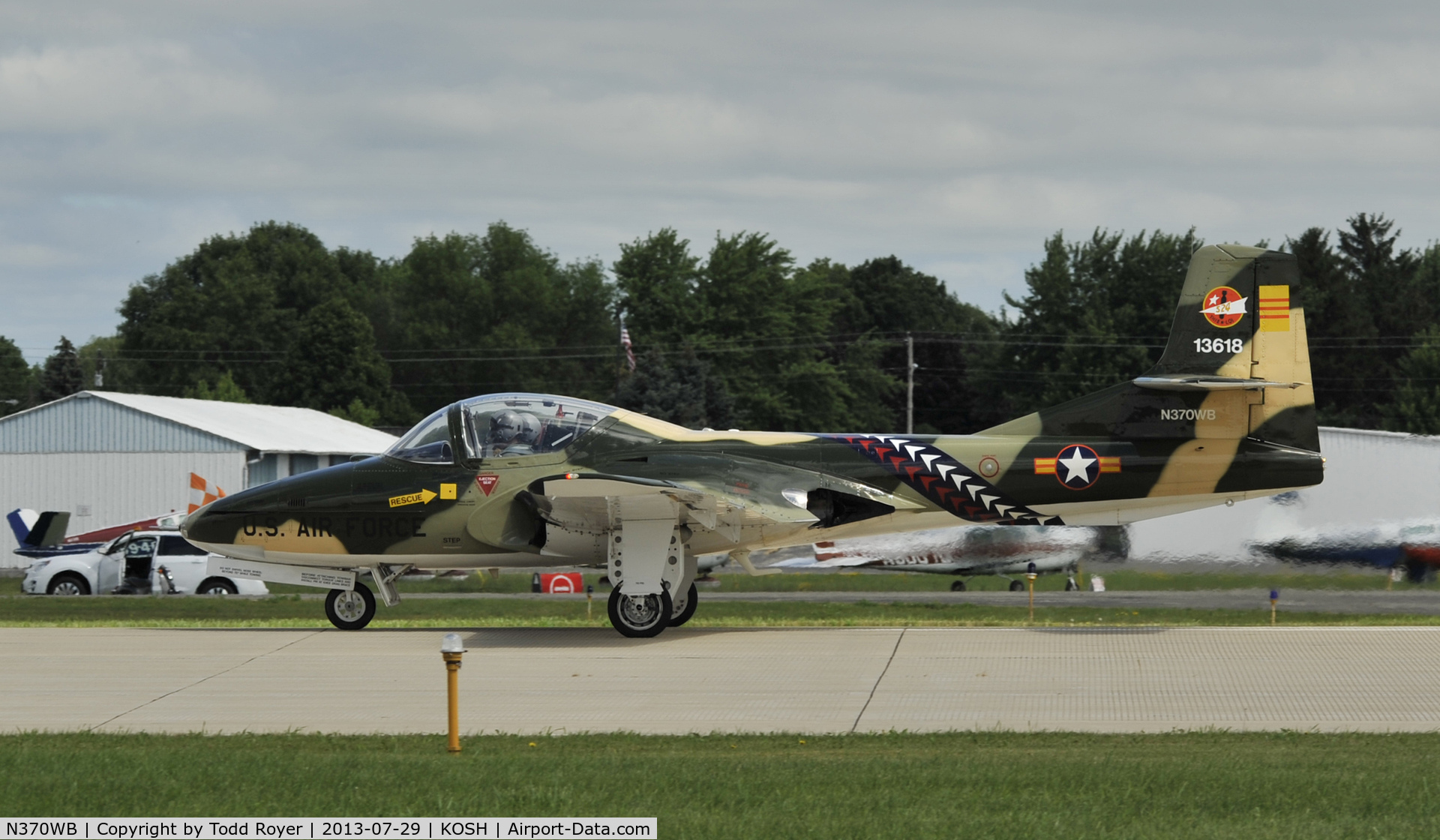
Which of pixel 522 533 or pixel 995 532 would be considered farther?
pixel 995 532

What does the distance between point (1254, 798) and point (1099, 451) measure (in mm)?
8743

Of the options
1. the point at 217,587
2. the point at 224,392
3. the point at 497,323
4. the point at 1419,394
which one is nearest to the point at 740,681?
the point at 217,587

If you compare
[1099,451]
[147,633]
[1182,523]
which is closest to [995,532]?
[1182,523]

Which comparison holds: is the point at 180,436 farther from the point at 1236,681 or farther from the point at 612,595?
the point at 1236,681

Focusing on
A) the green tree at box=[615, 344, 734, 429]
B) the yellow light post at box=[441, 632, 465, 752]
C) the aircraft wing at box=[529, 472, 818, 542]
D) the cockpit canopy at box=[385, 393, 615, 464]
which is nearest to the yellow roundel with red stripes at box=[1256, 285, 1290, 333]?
the aircraft wing at box=[529, 472, 818, 542]

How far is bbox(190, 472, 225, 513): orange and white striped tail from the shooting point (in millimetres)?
37625

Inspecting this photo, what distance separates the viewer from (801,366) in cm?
7162

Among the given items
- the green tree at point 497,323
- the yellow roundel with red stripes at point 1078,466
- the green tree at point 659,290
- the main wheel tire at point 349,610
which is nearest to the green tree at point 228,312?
the green tree at point 497,323

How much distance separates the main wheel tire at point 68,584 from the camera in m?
30.9

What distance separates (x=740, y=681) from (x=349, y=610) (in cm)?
664

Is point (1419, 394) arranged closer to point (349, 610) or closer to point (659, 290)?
point (659, 290)

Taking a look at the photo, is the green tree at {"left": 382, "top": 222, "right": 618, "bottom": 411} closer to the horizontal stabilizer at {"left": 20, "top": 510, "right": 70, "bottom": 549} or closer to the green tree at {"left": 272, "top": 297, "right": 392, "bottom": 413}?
the green tree at {"left": 272, "top": 297, "right": 392, "bottom": 413}

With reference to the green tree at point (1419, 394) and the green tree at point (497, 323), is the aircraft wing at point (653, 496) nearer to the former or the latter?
the green tree at point (1419, 394)

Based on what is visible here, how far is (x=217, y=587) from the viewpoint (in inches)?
1214
